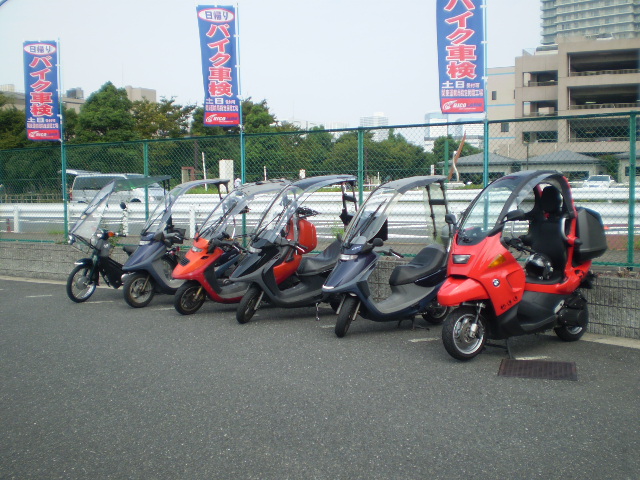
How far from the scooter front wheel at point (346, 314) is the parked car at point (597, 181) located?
Answer: 10.2ft

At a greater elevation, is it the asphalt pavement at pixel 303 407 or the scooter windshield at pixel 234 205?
the scooter windshield at pixel 234 205

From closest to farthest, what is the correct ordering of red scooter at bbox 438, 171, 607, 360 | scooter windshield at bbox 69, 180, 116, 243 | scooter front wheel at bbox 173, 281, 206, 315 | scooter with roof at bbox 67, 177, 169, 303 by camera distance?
red scooter at bbox 438, 171, 607, 360 < scooter front wheel at bbox 173, 281, 206, 315 < scooter with roof at bbox 67, 177, 169, 303 < scooter windshield at bbox 69, 180, 116, 243

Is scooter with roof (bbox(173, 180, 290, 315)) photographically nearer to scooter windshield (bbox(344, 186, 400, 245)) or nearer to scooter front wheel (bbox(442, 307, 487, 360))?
scooter windshield (bbox(344, 186, 400, 245))

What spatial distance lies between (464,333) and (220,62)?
8019mm

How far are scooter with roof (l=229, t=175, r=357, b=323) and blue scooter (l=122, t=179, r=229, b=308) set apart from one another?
141 centimetres

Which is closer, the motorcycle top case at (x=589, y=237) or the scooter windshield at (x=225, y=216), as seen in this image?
the motorcycle top case at (x=589, y=237)

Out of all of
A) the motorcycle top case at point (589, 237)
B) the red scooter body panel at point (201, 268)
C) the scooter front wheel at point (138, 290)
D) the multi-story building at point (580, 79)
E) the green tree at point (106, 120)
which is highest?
the multi-story building at point (580, 79)

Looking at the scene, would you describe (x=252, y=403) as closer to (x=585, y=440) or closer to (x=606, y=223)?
(x=585, y=440)

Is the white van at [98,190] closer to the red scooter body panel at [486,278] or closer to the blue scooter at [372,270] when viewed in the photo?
the blue scooter at [372,270]

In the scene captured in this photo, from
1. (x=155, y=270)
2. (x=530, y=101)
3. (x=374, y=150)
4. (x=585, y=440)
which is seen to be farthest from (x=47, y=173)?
(x=530, y=101)

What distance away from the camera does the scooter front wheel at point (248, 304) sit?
26.0 ft

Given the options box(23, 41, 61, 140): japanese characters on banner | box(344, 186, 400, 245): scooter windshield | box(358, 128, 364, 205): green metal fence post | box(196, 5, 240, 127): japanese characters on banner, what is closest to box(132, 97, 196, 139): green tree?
box(23, 41, 61, 140): japanese characters on banner

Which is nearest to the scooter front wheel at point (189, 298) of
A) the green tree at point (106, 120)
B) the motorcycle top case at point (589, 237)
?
the motorcycle top case at point (589, 237)

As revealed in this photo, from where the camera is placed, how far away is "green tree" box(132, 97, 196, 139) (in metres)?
39.3
